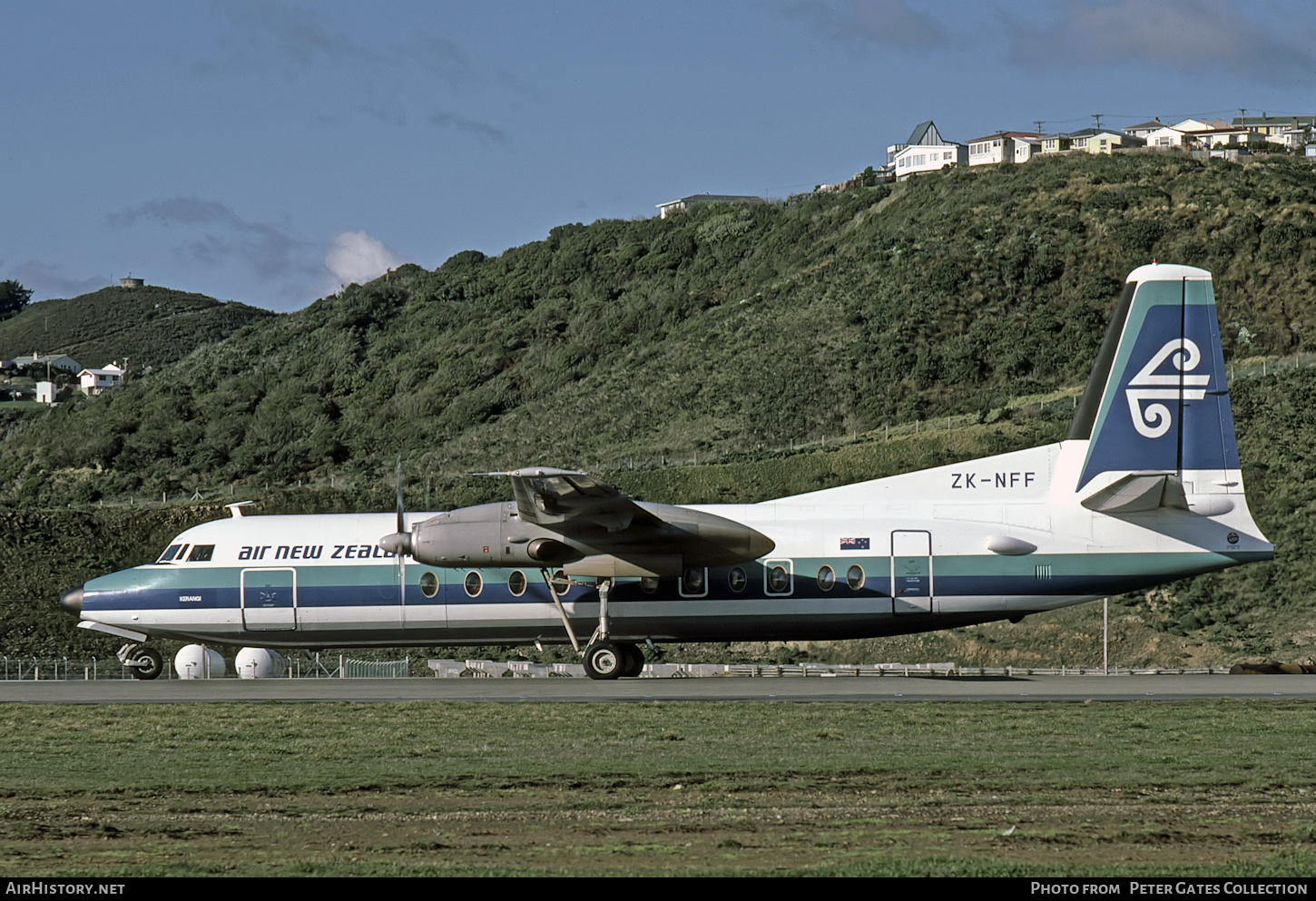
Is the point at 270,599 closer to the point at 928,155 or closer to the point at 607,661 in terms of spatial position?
the point at 607,661

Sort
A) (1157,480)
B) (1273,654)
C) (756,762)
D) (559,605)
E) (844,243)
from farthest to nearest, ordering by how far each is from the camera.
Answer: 1. (844,243)
2. (1273,654)
3. (559,605)
4. (1157,480)
5. (756,762)

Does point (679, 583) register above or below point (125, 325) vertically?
below

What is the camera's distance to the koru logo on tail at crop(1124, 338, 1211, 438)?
22984 millimetres

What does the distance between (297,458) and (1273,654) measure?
2103 inches

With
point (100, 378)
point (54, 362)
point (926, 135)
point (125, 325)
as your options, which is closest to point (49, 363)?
point (54, 362)

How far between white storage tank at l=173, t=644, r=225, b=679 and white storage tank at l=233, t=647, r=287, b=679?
2.22ft

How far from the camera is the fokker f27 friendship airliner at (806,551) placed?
22.8m

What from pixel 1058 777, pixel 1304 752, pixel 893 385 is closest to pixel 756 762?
pixel 1058 777

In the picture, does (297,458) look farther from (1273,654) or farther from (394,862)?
(394,862)

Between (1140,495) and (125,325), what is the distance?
16341 cm

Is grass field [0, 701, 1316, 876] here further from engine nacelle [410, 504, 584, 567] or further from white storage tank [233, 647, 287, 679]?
white storage tank [233, 647, 287, 679]

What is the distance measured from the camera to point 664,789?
39.1ft

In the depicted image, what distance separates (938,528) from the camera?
23.5 meters

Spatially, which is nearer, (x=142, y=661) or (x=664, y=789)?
(x=664, y=789)
